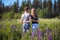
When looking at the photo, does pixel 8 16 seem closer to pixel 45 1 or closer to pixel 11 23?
pixel 11 23

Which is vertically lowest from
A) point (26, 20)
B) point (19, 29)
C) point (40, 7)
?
point (19, 29)

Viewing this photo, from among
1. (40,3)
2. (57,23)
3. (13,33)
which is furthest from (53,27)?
(13,33)

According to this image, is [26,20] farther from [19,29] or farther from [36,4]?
[36,4]

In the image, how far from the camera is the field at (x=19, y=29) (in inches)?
85.4

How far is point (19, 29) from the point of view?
96.7 inches

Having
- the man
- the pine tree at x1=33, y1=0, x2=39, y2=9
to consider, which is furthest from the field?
the pine tree at x1=33, y1=0, x2=39, y2=9

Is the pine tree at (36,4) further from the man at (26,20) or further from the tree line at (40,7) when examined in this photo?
the man at (26,20)

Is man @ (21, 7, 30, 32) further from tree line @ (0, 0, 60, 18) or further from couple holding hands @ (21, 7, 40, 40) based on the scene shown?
tree line @ (0, 0, 60, 18)

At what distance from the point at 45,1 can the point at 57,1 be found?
0.64 ft

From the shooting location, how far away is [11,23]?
98.4 inches

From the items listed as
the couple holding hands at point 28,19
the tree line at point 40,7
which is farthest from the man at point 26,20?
the tree line at point 40,7

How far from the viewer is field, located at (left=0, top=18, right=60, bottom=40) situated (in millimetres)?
2168

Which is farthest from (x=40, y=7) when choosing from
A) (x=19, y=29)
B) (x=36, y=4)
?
(x=19, y=29)

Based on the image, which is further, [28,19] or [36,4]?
[36,4]
